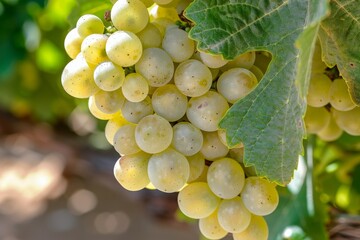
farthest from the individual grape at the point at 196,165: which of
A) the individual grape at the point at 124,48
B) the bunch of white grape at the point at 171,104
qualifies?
the individual grape at the point at 124,48

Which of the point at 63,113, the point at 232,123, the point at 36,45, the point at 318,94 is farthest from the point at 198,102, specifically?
the point at 63,113

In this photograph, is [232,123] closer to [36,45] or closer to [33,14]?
[33,14]

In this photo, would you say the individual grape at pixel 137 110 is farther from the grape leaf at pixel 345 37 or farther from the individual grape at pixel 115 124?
the grape leaf at pixel 345 37

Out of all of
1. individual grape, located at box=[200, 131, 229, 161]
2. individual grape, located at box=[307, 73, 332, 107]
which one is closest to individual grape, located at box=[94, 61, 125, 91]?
individual grape, located at box=[200, 131, 229, 161]

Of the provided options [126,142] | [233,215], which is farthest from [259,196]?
A: [126,142]

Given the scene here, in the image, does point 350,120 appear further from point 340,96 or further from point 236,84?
point 236,84
